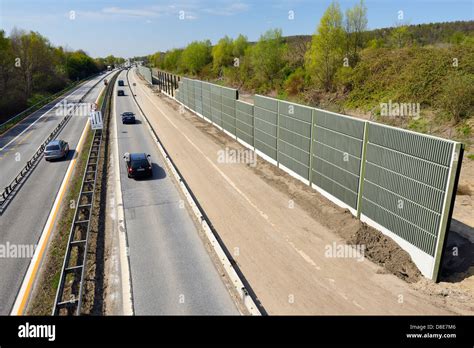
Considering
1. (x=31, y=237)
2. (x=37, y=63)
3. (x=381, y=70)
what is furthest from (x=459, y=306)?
(x=37, y=63)

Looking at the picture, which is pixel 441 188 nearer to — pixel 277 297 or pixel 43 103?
pixel 277 297

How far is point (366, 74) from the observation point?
42719mm

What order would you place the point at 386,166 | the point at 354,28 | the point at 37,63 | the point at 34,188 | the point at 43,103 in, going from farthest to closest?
the point at 37,63 → the point at 43,103 → the point at 354,28 → the point at 34,188 → the point at 386,166

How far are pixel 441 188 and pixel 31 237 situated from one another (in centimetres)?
1670

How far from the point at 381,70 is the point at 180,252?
37695mm

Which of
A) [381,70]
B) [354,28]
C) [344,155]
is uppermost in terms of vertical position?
[354,28]

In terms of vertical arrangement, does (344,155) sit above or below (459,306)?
above

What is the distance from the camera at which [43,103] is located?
6066 cm

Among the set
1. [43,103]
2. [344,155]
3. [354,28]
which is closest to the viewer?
[344,155]

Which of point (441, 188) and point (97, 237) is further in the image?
point (97, 237)

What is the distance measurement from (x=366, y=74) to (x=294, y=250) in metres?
35.7

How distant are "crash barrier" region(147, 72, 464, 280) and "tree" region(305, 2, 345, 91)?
2369cm

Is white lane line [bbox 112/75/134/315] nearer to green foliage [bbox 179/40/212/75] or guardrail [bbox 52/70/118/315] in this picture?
guardrail [bbox 52/70/118/315]

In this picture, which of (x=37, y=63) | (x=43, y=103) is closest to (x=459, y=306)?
(x=43, y=103)
